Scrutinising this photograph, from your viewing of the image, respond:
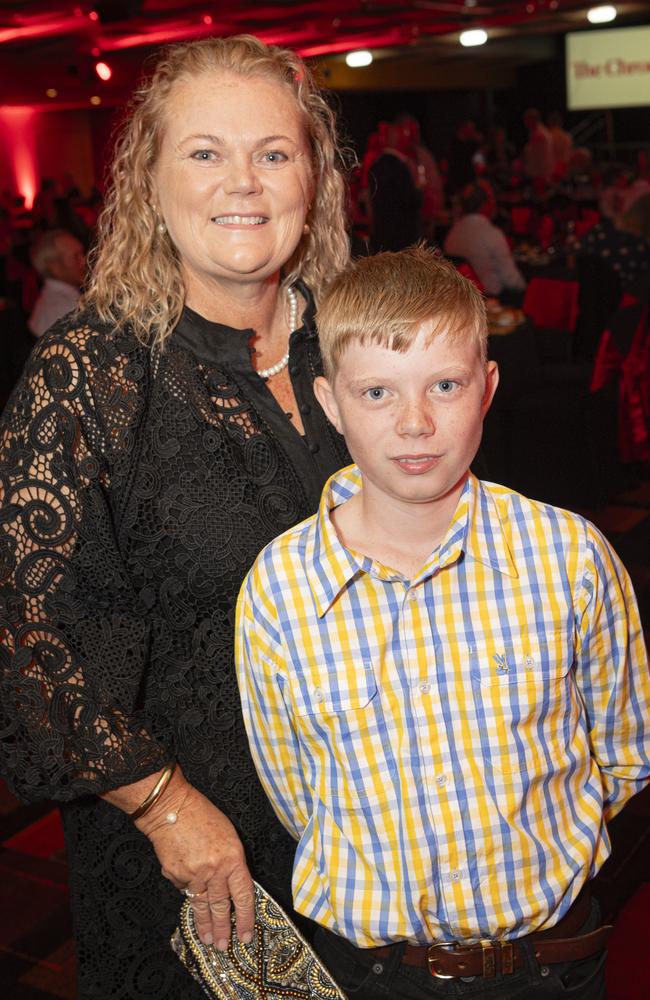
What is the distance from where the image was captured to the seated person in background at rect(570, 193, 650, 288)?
7.35 metres

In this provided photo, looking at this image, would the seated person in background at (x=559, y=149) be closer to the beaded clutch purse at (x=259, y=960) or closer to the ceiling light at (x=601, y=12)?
the ceiling light at (x=601, y=12)

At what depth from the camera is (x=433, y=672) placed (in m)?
1.33

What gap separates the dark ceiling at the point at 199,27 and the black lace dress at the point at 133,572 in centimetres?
992

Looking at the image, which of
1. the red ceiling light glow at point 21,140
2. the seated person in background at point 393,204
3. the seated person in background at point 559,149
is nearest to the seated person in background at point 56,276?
the seated person in background at point 393,204

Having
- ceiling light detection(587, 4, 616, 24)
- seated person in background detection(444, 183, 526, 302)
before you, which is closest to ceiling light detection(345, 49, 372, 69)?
ceiling light detection(587, 4, 616, 24)

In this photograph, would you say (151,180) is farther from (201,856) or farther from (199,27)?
(199,27)

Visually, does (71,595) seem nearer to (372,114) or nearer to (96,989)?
(96,989)

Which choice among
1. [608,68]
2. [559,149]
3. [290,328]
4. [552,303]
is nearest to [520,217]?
[559,149]

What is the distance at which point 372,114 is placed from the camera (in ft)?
78.7

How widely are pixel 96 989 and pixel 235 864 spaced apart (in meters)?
0.42

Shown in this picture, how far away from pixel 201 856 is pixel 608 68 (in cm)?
2302

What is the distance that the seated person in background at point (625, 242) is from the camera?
735cm

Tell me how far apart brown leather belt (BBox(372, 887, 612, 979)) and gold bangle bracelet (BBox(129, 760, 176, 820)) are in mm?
362

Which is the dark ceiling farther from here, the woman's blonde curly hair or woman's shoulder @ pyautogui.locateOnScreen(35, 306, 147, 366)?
woman's shoulder @ pyautogui.locateOnScreen(35, 306, 147, 366)
